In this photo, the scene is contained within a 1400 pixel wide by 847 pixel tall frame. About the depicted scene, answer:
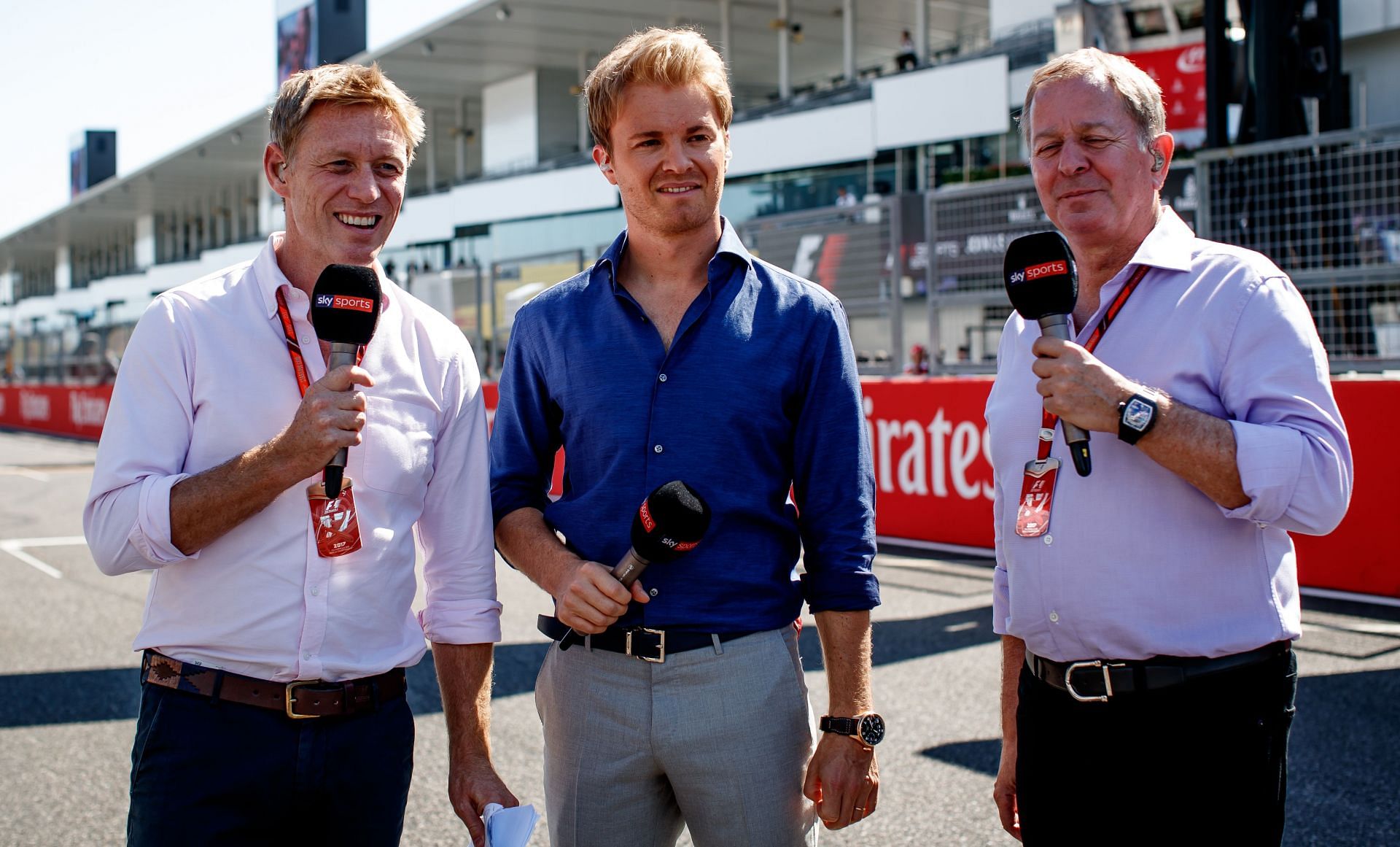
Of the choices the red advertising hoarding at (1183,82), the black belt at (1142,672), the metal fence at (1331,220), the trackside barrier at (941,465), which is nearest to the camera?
the black belt at (1142,672)

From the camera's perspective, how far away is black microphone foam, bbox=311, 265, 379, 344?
6.94 feet

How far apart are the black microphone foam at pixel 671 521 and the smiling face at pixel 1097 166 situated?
0.99 m

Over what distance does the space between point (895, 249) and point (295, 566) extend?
24.0 ft

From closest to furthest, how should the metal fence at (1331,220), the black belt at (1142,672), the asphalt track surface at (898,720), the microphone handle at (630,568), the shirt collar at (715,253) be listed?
the microphone handle at (630,568) < the black belt at (1142,672) < the shirt collar at (715,253) < the asphalt track surface at (898,720) < the metal fence at (1331,220)

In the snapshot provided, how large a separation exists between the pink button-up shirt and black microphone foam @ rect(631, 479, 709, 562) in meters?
0.61

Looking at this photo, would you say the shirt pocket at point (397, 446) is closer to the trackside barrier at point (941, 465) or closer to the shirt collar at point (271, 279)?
the shirt collar at point (271, 279)

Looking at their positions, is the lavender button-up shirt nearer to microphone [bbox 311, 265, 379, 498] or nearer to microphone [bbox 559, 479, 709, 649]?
microphone [bbox 559, 479, 709, 649]

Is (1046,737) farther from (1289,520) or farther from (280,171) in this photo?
(280,171)

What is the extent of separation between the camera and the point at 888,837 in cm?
382

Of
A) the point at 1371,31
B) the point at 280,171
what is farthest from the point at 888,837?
the point at 1371,31

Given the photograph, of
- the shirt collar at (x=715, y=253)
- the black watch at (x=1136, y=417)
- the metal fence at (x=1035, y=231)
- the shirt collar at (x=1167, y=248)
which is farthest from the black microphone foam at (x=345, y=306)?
the metal fence at (x=1035, y=231)

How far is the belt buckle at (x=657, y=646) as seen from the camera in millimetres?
2242

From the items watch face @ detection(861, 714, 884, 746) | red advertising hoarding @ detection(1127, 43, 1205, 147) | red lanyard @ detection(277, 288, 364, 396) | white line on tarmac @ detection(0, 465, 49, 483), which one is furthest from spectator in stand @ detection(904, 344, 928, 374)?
white line on tarmac @ detection(0, 465, 49, 483)

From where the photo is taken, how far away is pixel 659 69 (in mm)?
2268
